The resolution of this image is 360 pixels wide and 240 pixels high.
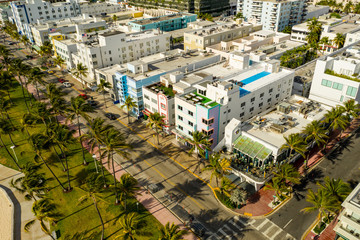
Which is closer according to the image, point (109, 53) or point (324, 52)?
point (109, 53)

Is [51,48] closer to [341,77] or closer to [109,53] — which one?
[109,53]

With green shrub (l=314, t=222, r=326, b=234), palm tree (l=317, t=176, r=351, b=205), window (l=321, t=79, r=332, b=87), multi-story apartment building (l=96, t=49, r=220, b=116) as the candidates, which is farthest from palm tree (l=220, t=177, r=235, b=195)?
window (l=321, t=79, r=332, b=87)

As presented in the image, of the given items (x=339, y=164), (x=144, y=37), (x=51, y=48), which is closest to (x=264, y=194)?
(x=339, y=164)

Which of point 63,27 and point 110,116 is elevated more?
point 63,27

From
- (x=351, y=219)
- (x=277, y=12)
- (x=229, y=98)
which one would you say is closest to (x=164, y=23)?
(x=277, y=12)

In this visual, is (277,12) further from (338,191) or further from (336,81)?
(338,191)

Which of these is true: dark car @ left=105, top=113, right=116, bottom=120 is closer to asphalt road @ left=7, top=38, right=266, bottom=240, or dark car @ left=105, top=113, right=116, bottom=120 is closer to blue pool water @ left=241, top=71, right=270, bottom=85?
asphalt road @ left=7, top=38, right=266, bottom=240

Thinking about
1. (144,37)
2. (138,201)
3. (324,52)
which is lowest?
(138,201)
